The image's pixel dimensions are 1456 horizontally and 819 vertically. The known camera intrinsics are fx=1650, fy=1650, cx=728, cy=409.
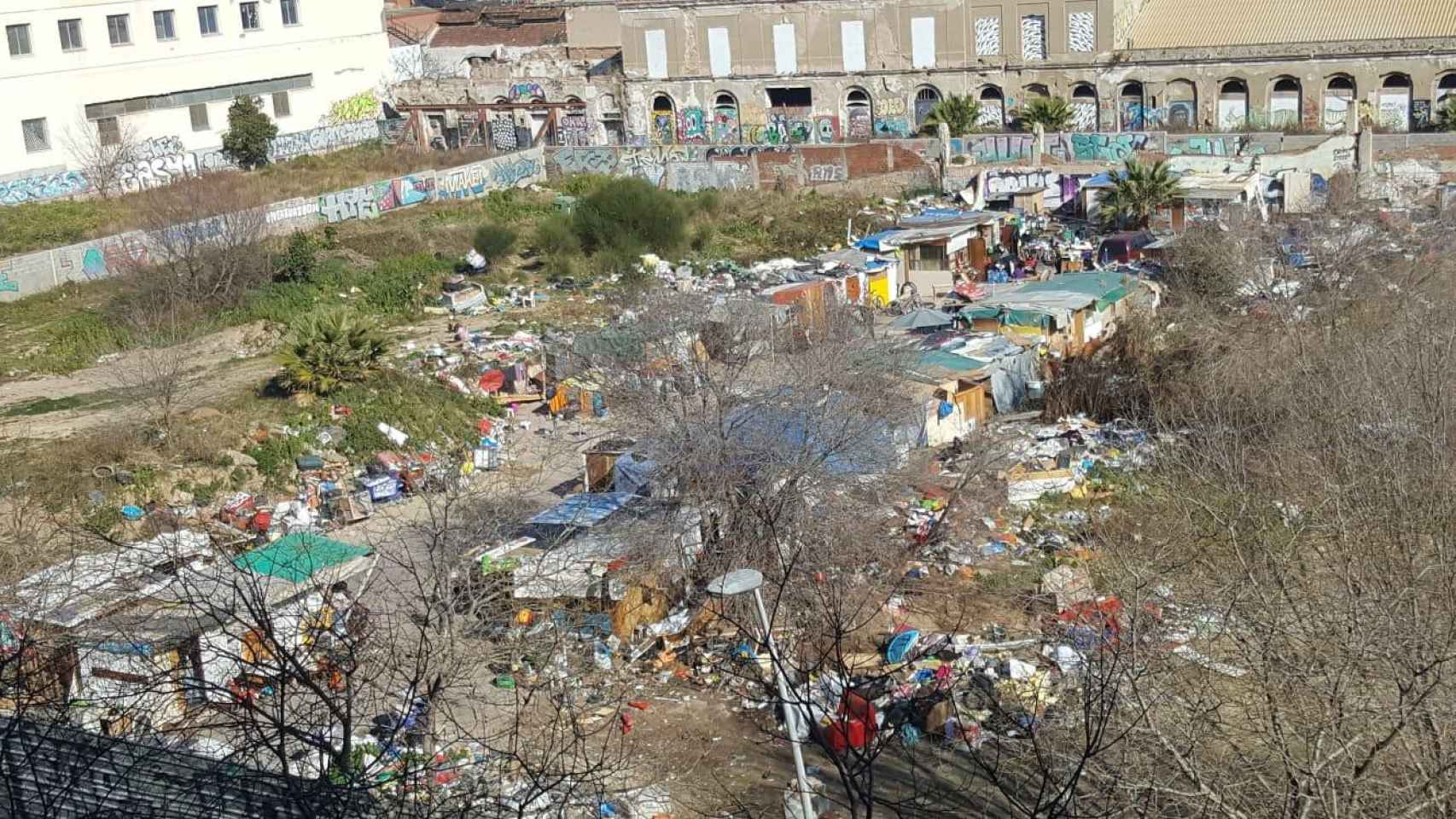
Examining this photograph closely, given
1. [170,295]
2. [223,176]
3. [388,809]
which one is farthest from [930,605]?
[223,176]

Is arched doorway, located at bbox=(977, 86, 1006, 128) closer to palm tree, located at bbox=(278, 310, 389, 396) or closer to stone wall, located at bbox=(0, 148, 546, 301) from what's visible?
stone wall, located at bbox=(0, 148, 546, 301)

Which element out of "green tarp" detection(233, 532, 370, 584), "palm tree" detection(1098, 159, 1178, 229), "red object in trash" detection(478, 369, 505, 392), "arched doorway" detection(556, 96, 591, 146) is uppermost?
"arched doorway" detection(556, 96, 591, 146)

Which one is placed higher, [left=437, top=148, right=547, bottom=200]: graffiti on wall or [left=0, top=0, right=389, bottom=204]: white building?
[left=0, top=0, right=389, bottom=204]: white building

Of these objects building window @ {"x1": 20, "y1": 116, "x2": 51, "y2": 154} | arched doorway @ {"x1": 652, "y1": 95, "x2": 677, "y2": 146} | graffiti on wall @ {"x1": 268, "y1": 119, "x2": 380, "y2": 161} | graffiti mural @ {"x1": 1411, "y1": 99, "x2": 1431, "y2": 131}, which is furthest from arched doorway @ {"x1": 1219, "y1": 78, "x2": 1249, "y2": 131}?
building window @ {"x1": 20, "y1": 116, "x2": 51, "y2": 154}

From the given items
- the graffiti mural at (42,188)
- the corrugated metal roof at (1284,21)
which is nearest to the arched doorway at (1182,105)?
the corrugated metal roof at (1284,21)

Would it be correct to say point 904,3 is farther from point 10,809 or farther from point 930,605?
point 10,809

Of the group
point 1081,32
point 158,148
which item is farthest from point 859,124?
point 158,148

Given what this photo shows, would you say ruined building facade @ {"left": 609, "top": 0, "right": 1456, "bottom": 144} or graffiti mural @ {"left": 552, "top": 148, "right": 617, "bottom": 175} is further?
graffiti mural @ {"left": 552, "top": 148, "right": 617, "bottom": 175}

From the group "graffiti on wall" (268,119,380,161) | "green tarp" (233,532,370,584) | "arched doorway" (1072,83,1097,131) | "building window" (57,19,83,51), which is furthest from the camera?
"graffiti on wall" (268,119,380,161)
